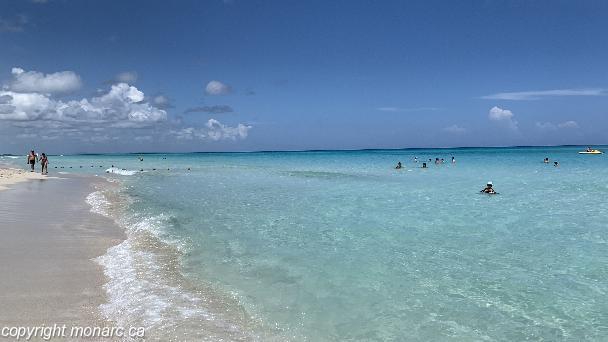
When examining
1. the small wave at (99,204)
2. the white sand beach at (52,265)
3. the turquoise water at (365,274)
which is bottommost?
the turquoise water at (365,274)

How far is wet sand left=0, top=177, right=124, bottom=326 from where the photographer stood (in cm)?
623

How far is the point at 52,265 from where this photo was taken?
873 cm

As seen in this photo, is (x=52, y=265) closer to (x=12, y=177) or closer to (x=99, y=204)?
(x=99, y=204)

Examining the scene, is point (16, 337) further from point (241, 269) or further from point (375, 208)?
point (375, 208)

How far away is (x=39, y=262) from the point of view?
29.2 feet

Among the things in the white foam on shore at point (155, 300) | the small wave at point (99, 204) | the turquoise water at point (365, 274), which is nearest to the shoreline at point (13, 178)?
the small wave at point (99, 204)

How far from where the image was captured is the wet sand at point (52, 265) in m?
6.23

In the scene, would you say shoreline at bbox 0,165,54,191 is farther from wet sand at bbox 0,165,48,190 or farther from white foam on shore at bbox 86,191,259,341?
white foam on shore at bbox 86,191,259,341

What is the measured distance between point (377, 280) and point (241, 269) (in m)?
2.97

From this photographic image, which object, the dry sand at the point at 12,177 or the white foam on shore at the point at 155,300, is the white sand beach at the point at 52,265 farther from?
the dry sand at the point at 12,177

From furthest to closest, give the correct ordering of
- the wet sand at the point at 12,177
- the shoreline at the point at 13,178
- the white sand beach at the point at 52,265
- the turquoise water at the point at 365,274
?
the wet sand at the point at 12,177
the shoreline at the point at 13,178
the turquoise water at the point at 365,274
the white sand beach at the point at 52,265

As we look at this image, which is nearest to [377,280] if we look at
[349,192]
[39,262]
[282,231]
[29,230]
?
[282,231]

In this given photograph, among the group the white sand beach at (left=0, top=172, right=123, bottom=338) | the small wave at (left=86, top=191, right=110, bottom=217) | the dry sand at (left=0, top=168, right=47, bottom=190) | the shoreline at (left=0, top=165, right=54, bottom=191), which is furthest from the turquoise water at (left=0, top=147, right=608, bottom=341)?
Answer: the dry sand at (left=0, top=168, right=47, bottom=190)

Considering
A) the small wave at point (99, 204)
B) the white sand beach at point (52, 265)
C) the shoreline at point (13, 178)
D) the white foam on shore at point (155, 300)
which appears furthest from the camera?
the shoreline at point (13, 178)
